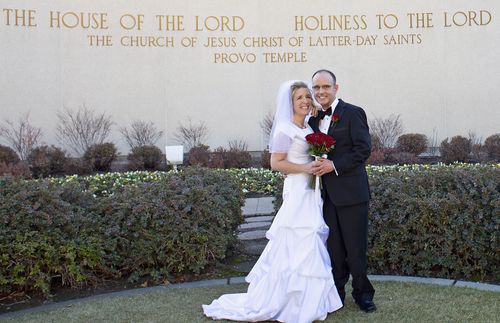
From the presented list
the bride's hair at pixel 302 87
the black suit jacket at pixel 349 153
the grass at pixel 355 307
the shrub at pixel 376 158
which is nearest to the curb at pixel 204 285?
the grass at pixel 355 307

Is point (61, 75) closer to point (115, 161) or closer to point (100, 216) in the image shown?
point (115, 161)

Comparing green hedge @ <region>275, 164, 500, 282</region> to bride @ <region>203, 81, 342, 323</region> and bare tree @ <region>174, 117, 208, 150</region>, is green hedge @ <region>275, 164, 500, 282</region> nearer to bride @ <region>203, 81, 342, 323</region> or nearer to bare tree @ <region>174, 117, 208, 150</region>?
bride @ <region>203, 81, 342, 323</region>

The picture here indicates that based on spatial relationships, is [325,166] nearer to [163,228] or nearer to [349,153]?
[349,153]

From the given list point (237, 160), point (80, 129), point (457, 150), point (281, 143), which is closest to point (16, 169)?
point (80, 129)

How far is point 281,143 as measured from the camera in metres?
4.35

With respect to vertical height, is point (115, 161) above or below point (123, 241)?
above

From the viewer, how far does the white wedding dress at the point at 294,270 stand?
421 cm

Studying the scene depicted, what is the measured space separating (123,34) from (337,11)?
5.96m

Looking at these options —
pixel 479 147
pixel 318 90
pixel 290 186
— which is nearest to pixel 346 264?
pixel 290 186

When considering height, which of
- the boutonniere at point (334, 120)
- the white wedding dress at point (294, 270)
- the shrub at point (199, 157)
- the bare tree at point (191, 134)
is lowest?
the white wedding dress at point (294, 270)

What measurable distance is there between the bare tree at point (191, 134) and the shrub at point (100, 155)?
224 centimetres

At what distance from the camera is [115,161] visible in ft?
43.9

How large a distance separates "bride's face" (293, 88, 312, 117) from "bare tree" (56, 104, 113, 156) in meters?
10.1

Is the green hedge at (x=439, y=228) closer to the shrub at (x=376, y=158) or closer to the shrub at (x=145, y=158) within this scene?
the shrub at (x=376, y=158)
